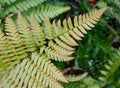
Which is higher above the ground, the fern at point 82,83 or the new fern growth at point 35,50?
the new fern growth at point 35,50

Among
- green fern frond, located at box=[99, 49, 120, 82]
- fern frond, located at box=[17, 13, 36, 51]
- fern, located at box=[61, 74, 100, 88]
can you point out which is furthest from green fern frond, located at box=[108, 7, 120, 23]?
fern frond, located at box=[17, 13, 36, 51]

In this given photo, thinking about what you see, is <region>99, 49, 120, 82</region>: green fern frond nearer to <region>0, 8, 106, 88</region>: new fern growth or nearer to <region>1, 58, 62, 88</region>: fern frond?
<region>0, 8, 106, 88</region>: new fern growth

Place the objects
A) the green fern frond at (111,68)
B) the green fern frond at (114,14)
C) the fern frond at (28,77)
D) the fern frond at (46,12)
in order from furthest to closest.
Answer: the green fern frond at (114,14), the green fern frond at (111,68), the fern frond at (46,12), the fern frond at (28,77)

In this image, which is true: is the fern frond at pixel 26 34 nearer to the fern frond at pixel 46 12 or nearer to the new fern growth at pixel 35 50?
the new fern growth at pixel 35 50

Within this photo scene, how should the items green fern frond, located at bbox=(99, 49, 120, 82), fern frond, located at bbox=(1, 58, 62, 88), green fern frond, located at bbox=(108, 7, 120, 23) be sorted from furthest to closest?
green fern frond, located at bbox=(108, 7, 120, 23), green fern frond, located at bbox=(99, 49, 120, 82), fern frond, located at bbox=(1, 58, 62, 88)

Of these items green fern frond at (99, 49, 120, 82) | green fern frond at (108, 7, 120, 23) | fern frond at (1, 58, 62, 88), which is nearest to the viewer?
fern frond at (1, 58, 62, 88)

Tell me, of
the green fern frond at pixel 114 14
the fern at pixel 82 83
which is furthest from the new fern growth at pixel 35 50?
the green fern frond at pixel 114 14

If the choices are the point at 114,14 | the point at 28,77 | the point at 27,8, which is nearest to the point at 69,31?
the point at 28,77

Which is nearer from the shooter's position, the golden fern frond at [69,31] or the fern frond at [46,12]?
the golden fern frond at [69,31]

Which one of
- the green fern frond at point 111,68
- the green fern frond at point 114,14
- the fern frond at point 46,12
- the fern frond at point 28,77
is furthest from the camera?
the green fern frond at point 114,14

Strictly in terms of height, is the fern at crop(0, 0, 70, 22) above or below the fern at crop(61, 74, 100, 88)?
above

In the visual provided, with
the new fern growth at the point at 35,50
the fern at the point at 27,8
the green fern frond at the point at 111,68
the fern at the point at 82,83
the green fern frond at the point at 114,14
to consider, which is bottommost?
the fern at the point at 82,83
